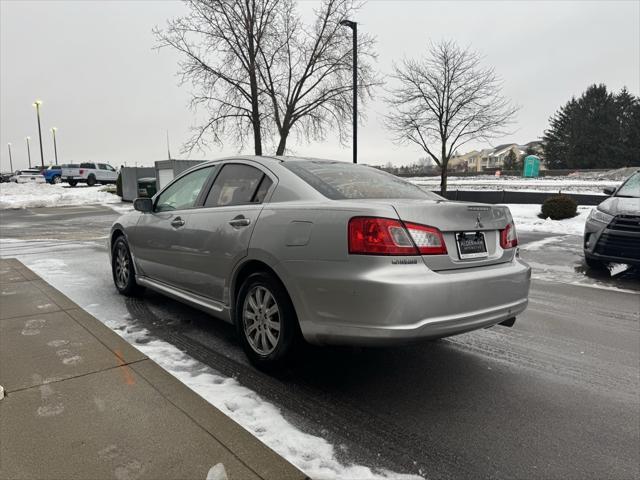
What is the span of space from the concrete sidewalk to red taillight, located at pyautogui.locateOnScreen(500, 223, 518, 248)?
2099 mm

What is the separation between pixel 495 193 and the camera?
67.5 ft

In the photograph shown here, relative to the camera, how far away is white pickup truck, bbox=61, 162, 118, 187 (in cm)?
3739

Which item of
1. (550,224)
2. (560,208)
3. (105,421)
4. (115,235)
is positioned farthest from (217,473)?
(560,208)

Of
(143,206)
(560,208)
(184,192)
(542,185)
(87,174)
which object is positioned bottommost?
(560,208)

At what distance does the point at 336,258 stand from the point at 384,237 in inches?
12.1

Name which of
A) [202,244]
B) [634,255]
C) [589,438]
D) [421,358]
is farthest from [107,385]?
[634,255]

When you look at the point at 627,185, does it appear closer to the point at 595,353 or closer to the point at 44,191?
the point at 595,353

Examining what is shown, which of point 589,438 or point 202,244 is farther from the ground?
point 202,244

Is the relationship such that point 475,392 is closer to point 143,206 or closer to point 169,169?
point 143,206

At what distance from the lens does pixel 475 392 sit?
3.26 meters

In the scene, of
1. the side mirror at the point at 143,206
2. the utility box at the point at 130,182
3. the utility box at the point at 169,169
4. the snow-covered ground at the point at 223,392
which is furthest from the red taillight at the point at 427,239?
the utility box at the point at 130,182

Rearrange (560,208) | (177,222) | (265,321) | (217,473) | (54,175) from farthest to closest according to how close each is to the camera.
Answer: (54,175) < (560,208) < (177,222) < (265,321) < (217,473)

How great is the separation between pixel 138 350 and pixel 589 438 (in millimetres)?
3126

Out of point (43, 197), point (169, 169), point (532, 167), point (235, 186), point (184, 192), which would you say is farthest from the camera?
point (532, 167)
